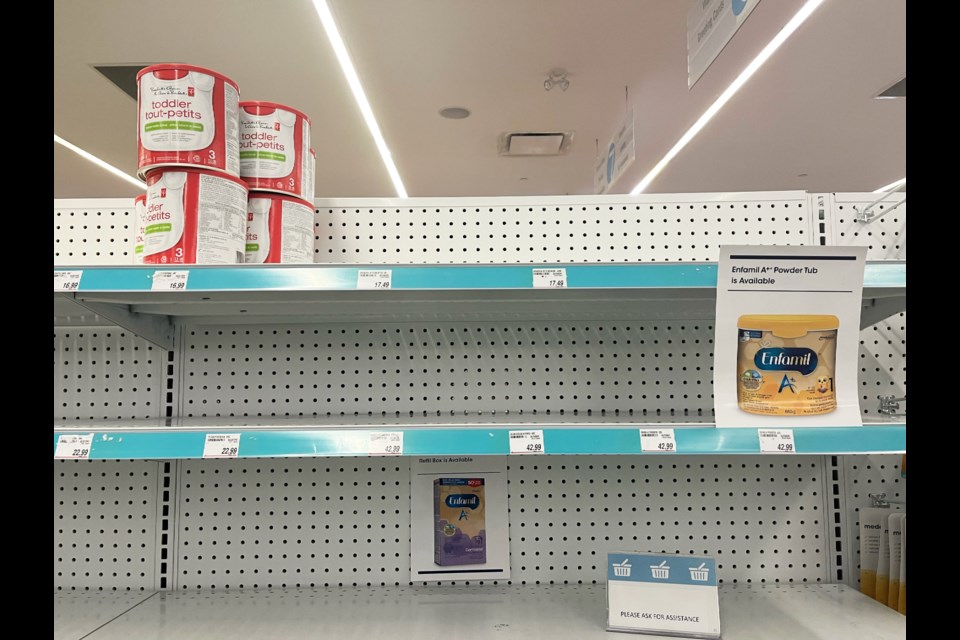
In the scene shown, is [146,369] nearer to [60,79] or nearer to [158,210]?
[158,210]

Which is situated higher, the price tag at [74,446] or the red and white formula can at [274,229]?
the red and white formula can at [274,229]

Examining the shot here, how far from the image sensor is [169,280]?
117 cm

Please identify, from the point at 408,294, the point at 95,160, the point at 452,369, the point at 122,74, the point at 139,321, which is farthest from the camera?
the point at 95,160

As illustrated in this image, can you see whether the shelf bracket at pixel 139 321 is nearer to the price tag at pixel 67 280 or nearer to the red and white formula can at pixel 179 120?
the price tag at pixel 67 280

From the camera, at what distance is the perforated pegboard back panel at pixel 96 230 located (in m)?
1.64

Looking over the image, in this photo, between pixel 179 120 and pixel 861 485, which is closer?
pixel 179 120

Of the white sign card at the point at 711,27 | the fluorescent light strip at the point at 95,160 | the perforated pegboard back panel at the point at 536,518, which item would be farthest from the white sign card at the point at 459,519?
the fluorescent light strip at the point at 95,160

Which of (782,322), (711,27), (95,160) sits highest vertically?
(95,160)

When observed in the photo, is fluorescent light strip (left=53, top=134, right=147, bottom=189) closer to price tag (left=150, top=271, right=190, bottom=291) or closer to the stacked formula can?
the stacked formula can

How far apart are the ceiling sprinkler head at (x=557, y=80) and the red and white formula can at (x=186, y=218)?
395 cm

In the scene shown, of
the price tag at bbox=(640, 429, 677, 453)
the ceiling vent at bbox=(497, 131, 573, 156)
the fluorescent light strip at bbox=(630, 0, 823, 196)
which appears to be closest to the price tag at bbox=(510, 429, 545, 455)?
the price tag at bbox=(640, 429, 677, 453)

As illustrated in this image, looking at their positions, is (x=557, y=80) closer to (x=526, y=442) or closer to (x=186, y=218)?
(x=186, y=218)

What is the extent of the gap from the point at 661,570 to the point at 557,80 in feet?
13.8

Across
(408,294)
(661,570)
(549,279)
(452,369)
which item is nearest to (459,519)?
(452,369)
